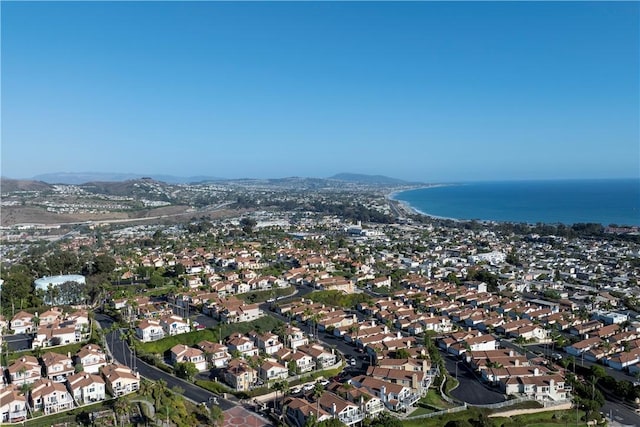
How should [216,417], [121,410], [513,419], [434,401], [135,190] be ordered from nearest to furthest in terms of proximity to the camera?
[121,410], [216,417], [513,419], [434,401], [135,190]

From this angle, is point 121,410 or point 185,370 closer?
point 121,410

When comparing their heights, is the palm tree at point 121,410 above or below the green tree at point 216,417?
above

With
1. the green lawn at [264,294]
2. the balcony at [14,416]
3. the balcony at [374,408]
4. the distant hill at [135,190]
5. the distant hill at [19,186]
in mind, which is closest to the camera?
the balcony at [14,416]

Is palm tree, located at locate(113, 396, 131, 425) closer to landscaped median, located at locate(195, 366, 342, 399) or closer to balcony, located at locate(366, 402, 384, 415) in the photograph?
landscaped median, located at locate(195, 366, 342, 399)

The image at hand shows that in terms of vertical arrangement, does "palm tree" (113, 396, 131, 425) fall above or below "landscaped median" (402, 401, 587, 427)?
above

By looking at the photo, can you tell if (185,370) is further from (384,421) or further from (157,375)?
(384,421)

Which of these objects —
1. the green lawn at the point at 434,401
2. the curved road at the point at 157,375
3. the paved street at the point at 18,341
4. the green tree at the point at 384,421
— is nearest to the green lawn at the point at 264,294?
the curved road at the point at 157,375

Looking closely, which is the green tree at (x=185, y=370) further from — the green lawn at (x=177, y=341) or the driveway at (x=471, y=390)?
the driveway at (x=471, y=390)

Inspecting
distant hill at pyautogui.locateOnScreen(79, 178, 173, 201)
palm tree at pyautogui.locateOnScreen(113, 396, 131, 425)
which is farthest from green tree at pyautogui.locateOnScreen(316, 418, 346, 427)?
distant hill at pyautogui.locateOnScreen(79, 178, 173, 201)

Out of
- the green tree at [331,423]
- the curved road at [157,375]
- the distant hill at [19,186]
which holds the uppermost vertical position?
the distant hill at [19,186]

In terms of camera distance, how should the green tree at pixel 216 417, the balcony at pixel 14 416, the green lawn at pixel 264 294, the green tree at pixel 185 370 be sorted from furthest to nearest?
1. the green lawn at pixel 264 294
2. the green tree at pixel 185 370
3. the balcony at pixel 14 416
4. the green tree at pixel 216 417

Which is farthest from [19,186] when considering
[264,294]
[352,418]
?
[352,418]
